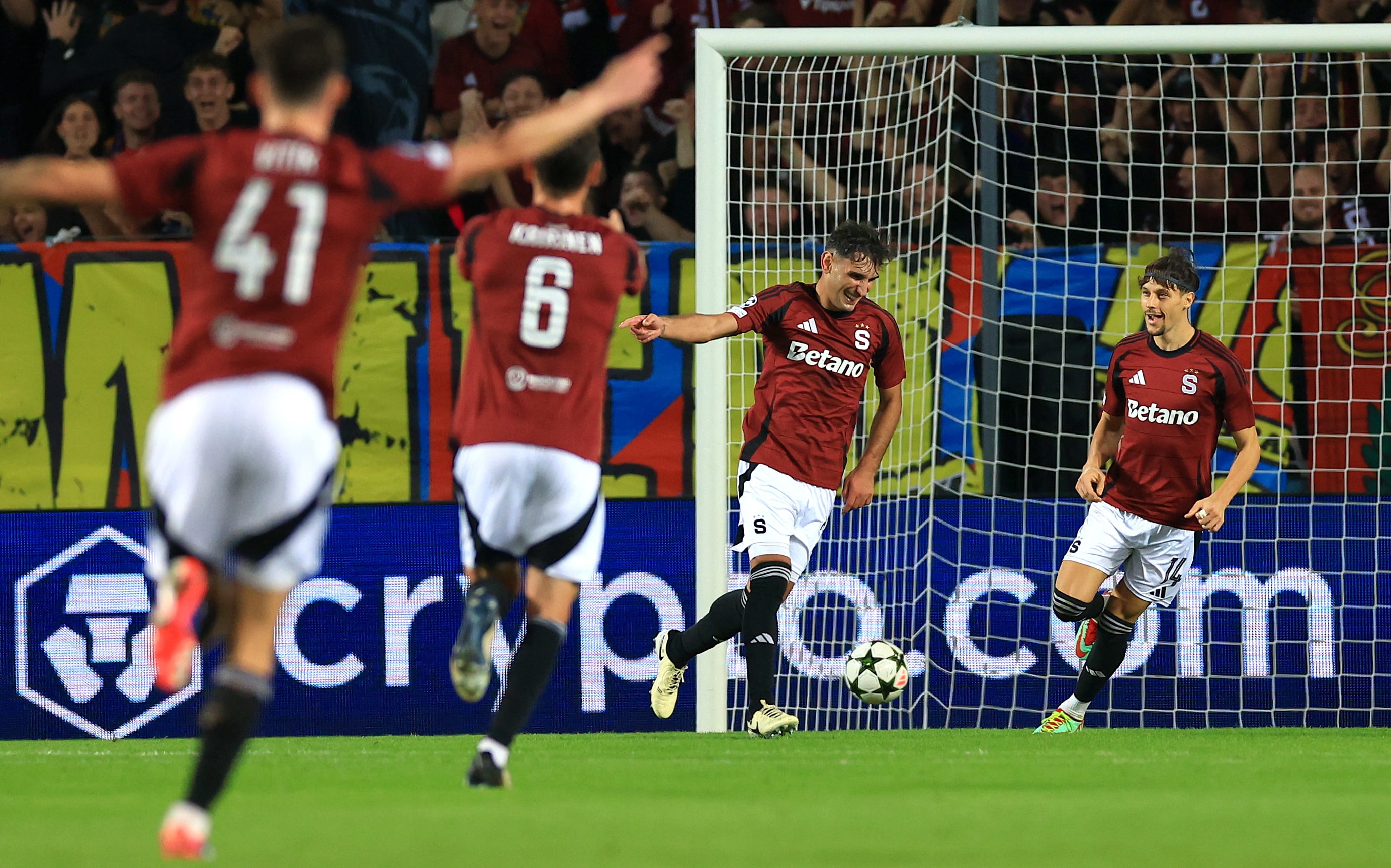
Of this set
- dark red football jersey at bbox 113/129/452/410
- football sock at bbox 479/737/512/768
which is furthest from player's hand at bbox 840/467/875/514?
dark red football jersey at bbox 113/129/452/410

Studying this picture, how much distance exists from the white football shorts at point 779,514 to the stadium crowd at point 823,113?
6.01 ft

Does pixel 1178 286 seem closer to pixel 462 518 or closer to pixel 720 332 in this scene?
pixel 720 332

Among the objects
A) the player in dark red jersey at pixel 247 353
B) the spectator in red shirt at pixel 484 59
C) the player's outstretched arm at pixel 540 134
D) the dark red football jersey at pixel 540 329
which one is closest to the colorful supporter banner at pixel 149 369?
the spectator in red shirt at pixel 484 59

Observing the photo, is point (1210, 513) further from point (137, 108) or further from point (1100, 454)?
point (137, 108)

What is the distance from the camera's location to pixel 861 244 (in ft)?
27.4

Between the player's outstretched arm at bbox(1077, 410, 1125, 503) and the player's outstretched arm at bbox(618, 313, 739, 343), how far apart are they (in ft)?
6.47

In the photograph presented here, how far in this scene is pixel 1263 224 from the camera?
10711mm

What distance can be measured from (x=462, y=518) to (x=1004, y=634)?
5131mm

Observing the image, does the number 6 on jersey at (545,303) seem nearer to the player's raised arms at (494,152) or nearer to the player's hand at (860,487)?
the player's raised arms at (494,152)

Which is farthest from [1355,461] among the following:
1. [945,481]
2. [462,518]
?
[462,518]

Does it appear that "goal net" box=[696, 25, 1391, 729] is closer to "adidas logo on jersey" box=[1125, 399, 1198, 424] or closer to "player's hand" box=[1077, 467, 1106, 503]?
"player's hand" box=[1077, 467, 1106, 503]

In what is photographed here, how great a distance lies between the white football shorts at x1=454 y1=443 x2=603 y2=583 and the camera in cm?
552

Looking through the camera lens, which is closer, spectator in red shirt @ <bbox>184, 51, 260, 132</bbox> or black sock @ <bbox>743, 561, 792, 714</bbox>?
black sock @ <bbox>743, 561, 792, 714</bbox>

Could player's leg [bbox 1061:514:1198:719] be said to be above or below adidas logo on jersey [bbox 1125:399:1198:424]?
below
